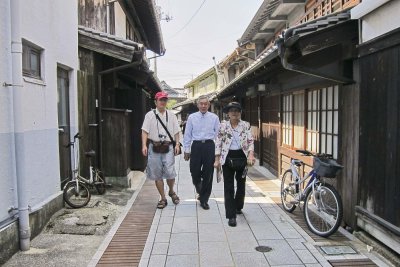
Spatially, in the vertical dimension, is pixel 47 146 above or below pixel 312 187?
above

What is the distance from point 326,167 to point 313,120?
116 inches

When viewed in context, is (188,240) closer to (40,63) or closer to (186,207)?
(186,207)

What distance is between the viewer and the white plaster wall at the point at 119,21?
487 inches

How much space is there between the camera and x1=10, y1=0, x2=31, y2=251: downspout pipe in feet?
16.0

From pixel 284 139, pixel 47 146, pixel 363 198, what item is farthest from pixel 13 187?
pixel 284 139

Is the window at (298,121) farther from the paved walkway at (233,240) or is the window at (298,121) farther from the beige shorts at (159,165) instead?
the beige shorts at (159,165)

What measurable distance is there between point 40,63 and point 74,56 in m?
1.88

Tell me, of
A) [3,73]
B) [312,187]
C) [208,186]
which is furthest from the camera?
[208,186]

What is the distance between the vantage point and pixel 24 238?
509cm

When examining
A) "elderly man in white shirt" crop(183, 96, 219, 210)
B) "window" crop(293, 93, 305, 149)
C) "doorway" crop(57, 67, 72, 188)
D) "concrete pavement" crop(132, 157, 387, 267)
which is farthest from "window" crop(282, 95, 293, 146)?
"doorway" crop(57, 67, 72, 188)

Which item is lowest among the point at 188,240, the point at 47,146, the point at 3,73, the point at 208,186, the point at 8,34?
the point at 188,240

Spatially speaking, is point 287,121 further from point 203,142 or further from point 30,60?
point 30,60

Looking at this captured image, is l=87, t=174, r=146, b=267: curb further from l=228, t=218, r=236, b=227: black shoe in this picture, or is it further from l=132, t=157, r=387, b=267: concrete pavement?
l=228, t=218, r=236, b=227: black shoe

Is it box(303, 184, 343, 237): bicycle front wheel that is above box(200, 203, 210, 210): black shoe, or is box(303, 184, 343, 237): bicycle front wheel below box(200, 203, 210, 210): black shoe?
above
